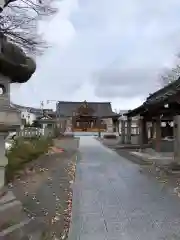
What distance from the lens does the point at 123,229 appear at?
698 cm

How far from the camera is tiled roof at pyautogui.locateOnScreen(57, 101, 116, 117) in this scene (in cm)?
8862

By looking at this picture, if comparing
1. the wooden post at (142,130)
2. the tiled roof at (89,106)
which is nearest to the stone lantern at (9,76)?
the wooden post at (142,130)

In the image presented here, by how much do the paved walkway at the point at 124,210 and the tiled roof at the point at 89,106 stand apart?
247 feet

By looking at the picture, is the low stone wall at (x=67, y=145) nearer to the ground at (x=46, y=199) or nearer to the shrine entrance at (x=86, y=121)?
the ground at (x=46, y=199)

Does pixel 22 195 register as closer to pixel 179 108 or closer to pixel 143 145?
pixel 179 108

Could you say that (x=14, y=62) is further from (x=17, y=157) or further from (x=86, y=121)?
(x=86, y=121)

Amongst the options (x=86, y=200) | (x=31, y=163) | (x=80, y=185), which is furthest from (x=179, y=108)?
(x=86, y=200)

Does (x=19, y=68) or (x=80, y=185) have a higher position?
(x=19, y=68)

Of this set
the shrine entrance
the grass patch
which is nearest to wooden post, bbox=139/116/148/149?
the grass patch

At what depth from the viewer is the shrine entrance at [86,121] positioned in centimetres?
8394

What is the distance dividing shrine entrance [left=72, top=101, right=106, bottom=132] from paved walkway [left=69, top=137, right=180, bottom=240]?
7048 cm

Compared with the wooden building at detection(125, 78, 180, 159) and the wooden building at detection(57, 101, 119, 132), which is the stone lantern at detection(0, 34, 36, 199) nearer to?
the wooden building at detection(125, 78, 180, 159)

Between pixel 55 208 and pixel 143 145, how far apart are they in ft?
78.3

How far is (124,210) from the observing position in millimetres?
8469
